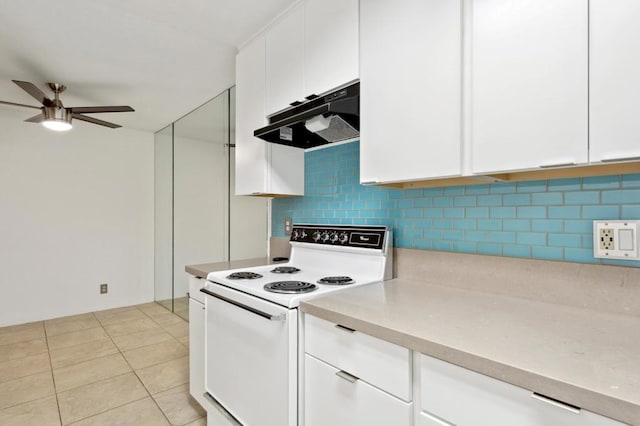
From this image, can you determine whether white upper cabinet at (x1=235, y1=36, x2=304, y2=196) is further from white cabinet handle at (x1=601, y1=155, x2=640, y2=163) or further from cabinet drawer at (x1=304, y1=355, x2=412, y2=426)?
white cabinet handle at (x1=601, y1=155, x2=640, y2=163)

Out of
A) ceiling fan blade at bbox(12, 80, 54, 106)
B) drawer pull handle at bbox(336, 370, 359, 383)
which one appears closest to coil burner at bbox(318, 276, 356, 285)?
drawer pull handle at bbox(336, 370, 359, 383)

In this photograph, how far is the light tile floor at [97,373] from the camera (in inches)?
77.2

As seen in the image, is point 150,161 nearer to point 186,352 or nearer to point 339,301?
point 186,352

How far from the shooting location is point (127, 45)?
7.07 ft

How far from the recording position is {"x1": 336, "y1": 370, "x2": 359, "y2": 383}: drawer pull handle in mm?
1023

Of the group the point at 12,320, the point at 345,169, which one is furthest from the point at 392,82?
the point at 12,320

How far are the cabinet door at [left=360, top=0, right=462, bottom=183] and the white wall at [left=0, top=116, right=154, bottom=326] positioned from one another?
3963 millimetres

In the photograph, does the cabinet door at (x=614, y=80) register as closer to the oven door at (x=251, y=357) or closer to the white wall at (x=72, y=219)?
the oven door at (x=251, y=357)

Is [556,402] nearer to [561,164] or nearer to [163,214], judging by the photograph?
[561,164]

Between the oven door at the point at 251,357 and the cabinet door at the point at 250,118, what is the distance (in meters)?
0.77

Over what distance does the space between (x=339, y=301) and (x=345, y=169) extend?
958 millimetres

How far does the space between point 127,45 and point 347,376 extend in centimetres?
246

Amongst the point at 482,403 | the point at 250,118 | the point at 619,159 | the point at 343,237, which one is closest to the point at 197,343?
the point at 343,237

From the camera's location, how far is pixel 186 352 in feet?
9.38
